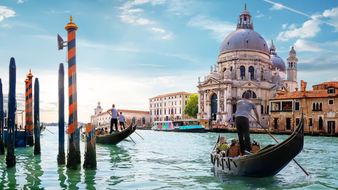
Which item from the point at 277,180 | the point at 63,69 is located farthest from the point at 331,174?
the point at 63,69

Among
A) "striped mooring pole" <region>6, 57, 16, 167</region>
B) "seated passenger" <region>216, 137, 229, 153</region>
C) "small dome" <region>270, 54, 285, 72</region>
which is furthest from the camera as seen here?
"small dome" <region>270, 54, 285, 72</region>

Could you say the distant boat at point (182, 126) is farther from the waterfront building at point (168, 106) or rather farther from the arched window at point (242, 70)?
the waterfront building at point (168, 106)

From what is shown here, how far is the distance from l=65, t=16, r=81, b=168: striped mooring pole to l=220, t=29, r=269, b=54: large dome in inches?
1683

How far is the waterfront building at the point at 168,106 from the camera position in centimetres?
7249

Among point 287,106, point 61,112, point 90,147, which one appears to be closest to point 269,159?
point 90,147

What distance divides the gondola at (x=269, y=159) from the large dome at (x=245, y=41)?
142ft

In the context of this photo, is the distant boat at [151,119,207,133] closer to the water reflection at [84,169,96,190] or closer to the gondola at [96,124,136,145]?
the gondola at [96,124,136,145]

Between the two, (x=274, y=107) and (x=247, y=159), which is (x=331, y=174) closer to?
(x=247, y=159)

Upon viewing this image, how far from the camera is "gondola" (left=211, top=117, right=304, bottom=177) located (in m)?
6.21

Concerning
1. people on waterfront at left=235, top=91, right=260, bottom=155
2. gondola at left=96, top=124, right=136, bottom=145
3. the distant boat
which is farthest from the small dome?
people on waterfront at left=235, top=91, right=260, bottom=155

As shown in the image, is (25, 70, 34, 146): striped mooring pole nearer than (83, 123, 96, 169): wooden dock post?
No

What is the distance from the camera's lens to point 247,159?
21.6 ft

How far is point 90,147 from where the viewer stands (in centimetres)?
760

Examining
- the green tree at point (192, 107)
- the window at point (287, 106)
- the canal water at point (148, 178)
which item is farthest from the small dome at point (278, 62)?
the canal water at point (148, 178)
